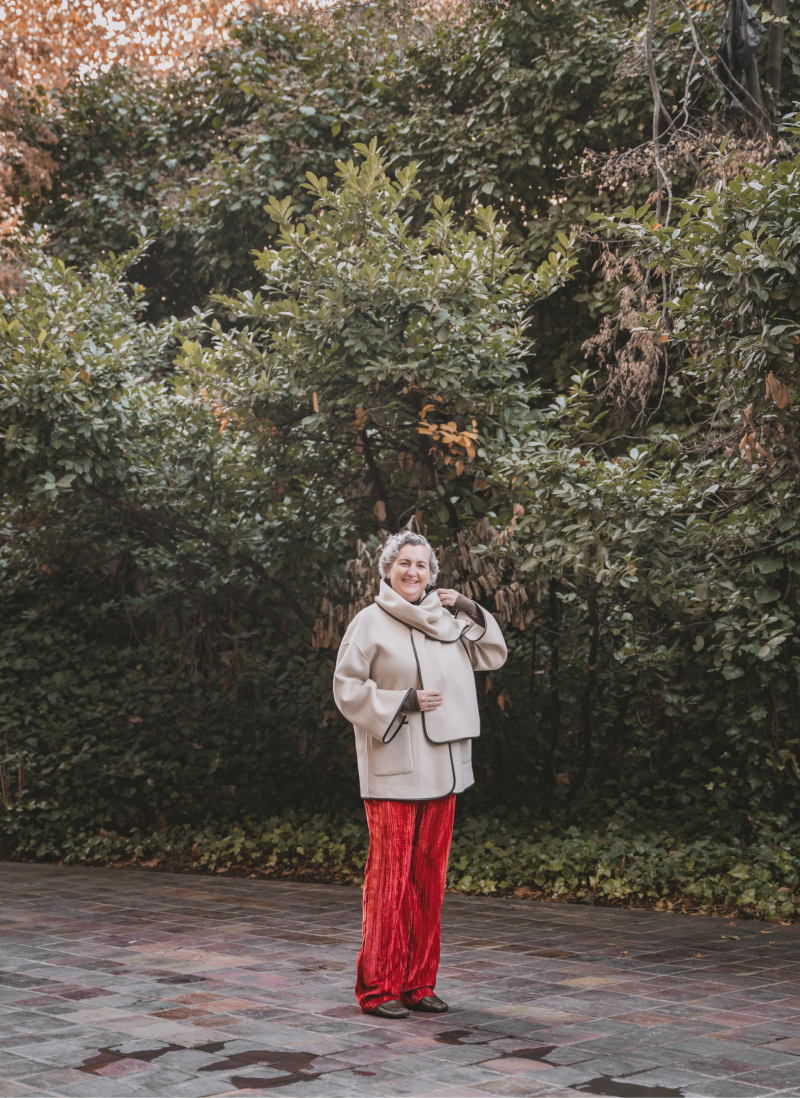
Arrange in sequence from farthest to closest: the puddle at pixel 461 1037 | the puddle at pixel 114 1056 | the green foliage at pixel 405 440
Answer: the green foliage at pixel 405 440 < the puddle at pixel 461 1037 < the puddle at pixel 114 1056

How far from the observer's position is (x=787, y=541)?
5988 millimetres

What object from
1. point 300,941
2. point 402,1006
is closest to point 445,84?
point 300,941

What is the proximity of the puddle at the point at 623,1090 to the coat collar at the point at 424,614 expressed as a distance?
1584 millimetres

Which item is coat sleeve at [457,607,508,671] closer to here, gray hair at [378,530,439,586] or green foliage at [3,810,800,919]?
gray hair at [378,530,439,586]

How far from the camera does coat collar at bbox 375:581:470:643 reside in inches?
155

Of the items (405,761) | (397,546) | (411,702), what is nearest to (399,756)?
(405,761)

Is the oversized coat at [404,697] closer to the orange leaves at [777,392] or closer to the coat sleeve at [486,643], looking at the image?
the coat sleeve at [486,643]

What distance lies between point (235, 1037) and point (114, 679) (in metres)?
6.60

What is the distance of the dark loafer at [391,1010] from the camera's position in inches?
150

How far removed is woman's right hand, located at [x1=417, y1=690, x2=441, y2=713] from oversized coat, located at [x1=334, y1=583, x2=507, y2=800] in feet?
0.16

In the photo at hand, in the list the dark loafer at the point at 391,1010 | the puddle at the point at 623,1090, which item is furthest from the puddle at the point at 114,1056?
the puddle at the point at 623,1090

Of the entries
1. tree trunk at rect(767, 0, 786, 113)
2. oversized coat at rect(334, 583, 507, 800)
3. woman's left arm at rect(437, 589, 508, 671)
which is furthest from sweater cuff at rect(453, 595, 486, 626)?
tree trunk at rect(767, 0, 786, 113)

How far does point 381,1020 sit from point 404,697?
1.18m

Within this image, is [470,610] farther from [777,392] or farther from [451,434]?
[451,434]
